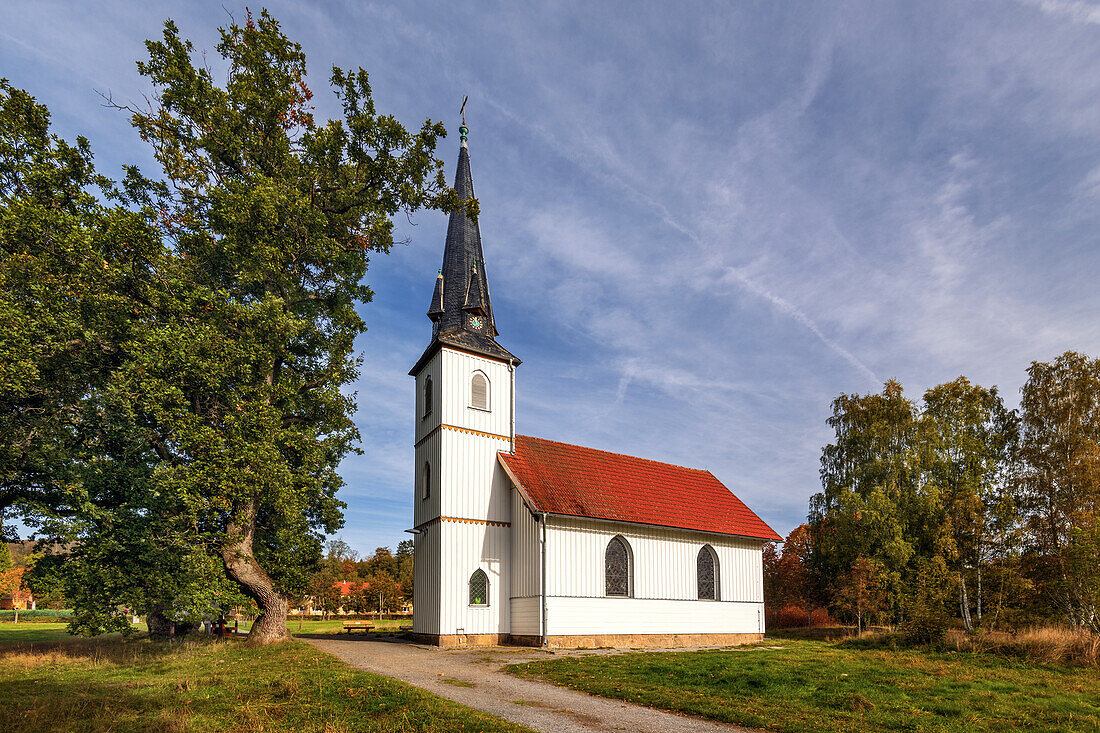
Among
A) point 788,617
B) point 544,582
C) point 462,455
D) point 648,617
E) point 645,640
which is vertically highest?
point 462,455

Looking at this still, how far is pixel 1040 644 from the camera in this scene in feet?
52.6

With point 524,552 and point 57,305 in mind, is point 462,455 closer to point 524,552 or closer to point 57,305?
point 524,552

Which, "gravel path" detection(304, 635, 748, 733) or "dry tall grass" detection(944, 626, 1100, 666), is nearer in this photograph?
"gravel path" detection(304, 635, 748, 733)

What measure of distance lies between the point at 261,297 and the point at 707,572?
68.8 ft

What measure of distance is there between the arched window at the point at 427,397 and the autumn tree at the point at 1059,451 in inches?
949

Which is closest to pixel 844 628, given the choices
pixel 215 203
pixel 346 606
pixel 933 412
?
pixel 933 412

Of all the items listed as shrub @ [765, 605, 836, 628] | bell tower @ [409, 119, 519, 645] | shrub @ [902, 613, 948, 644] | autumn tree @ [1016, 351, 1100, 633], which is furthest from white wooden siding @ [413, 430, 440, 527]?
shrub @ [765, 605, 836, 628]

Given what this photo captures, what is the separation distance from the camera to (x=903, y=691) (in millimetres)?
10562

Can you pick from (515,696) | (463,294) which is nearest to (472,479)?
(463,294)

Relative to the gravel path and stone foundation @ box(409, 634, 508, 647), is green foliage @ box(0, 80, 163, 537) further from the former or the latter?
stone foundation @ box(409, 634, 508, 647)

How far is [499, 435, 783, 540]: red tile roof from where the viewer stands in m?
23.0

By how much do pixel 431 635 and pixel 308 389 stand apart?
9.80 m

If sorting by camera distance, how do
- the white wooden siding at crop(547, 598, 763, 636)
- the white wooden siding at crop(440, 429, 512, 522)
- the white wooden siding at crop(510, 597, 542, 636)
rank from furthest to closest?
the white wooden siding at crop(440, 429, 512, 522) < the white wooden siding at crop(547, 598, 763, 636) < the white wooden siding at crop(510, 597, 542, 636)

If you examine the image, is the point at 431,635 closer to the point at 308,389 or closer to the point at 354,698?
the point at 308,389
